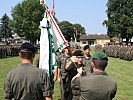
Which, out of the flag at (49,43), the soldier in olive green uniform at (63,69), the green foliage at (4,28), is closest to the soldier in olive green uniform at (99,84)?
the flag at (49,43)

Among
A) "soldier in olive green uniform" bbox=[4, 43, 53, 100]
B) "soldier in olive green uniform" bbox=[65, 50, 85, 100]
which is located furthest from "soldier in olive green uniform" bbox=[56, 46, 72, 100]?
"soldier in olive green uniform" bbox=[4, 43, 53, 100]

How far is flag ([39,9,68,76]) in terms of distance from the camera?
7832 mm

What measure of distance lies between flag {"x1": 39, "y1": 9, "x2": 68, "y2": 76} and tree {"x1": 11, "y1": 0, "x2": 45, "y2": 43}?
83.1 meters

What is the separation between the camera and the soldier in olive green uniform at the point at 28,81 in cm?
520

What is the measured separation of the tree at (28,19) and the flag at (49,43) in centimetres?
8306

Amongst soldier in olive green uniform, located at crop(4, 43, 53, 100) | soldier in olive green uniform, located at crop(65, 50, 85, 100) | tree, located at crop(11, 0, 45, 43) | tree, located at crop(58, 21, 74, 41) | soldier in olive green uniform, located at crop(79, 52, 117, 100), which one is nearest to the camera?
soldier in olive green uniform, located at crop(79, 52, 117, 100)

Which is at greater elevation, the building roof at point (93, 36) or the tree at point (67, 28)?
the tree at point (67, 28)

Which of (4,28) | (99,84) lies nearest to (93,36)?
(4,28)

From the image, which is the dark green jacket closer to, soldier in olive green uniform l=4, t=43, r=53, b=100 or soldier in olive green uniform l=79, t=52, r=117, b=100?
soldier in olive green uniform l=79, t=52, r=117, b=100

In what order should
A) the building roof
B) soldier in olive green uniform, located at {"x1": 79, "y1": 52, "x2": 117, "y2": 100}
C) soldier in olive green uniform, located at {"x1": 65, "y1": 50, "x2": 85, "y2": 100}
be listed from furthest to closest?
the building roof → soldier in olive green uniform, located at {"x1": 65, "y1": 50, "x2": 85, "y2": 100} → soldier in olive green uniform, located at {"x1": 79, "y1": 52, "x2": 117, "y2": 100}

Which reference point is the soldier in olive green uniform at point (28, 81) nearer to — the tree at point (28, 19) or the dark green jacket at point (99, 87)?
the dark green jacket at point (99, 87)

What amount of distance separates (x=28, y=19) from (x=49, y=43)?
86439 mm

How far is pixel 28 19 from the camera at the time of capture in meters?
93.9

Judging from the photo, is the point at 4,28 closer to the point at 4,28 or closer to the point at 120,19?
the point at 4,28
